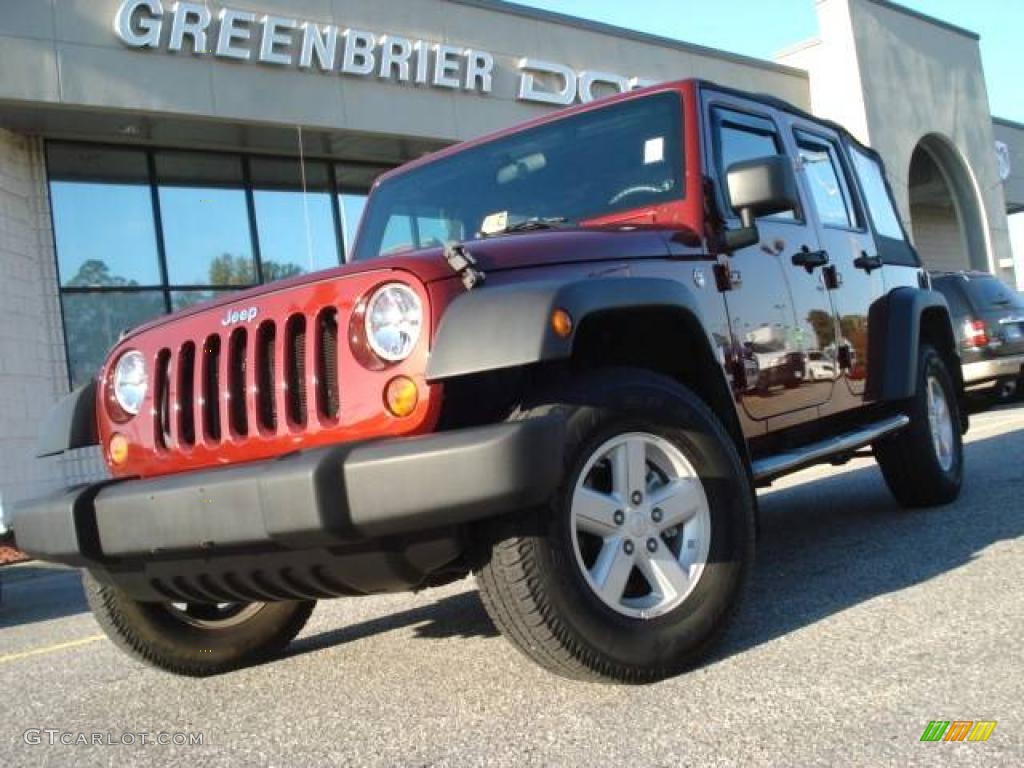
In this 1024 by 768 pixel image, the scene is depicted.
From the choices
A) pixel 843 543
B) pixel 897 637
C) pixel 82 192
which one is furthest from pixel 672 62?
pixel 897 637

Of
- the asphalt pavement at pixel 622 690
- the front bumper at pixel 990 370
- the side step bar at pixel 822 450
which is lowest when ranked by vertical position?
the asphalt pavement at pixel 622 690

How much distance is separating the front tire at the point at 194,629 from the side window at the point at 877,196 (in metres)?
3.78

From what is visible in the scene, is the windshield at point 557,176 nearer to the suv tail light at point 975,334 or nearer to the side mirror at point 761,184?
the side mirror at point 761,184

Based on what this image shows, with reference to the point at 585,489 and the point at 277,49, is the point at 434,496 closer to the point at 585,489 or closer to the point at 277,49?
the point at 585,489

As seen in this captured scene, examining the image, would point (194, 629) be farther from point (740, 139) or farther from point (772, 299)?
point (740, 139)

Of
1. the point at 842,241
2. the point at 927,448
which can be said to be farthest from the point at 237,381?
the point at 927,448

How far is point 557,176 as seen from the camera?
421 centimetres

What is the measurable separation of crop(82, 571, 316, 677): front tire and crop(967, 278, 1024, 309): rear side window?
34.0 ft

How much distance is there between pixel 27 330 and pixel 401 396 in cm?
1055

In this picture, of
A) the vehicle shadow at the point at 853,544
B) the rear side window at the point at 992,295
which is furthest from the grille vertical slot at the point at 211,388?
the rear side window at the point at 992,295

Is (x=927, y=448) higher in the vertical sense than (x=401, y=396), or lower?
lower

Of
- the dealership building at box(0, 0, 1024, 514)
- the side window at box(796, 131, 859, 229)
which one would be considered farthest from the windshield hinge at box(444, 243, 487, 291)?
the dealership building at box(0, 0, 1024, 514)

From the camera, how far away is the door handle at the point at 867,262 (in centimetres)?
521

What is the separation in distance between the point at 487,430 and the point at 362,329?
0.53 metres
